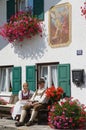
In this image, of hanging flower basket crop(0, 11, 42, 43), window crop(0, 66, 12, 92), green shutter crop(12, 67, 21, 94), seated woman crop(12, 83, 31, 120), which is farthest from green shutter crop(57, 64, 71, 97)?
window crop(0, 66, 12, 92)

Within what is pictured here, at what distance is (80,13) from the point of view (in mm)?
13078

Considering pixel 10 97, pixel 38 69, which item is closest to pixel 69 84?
pixel 38 69

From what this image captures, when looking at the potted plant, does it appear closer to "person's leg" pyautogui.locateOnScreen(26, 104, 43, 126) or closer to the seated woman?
"person's leg" pyautogui.locateOnScreen(26, 104, 43, 126)

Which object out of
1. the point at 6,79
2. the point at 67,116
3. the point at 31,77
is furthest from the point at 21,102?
the point at 6,79

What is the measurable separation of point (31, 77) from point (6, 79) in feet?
5.90

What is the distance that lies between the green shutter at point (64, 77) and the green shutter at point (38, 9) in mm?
1912

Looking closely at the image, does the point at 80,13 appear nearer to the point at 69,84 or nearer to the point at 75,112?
the point at 69,84

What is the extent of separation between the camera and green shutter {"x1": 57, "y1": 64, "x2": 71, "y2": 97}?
43.8ft

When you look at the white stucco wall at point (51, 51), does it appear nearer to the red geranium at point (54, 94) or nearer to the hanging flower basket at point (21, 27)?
the hanging flower basket at point (21, 27)

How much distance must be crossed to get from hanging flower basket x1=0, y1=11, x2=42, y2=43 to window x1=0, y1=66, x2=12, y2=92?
1.46 m

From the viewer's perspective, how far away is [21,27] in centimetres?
1455

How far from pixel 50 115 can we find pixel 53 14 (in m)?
3.60

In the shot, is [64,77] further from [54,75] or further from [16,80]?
[16,80]

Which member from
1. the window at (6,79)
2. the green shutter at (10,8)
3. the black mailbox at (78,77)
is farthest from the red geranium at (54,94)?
the green shutter at (10,8)
